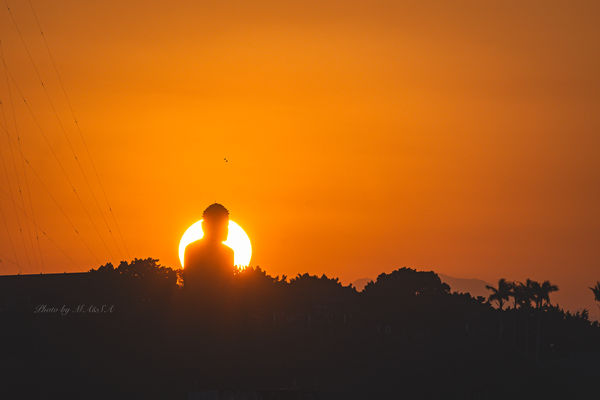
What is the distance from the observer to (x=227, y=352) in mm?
92875

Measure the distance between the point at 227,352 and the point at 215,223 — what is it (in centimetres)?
1131

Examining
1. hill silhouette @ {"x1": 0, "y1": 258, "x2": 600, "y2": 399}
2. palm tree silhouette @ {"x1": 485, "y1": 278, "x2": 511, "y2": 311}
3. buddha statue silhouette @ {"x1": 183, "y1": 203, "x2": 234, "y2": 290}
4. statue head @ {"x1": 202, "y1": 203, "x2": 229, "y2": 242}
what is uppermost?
palm tree silhouette @ {"x1": 485, "y1": 278, "x2": 511, "y2": 311}

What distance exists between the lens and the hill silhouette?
85.2m

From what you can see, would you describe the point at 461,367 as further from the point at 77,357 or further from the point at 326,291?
the point at 326,291

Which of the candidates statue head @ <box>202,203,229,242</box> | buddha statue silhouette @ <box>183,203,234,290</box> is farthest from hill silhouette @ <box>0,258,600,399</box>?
statue head @ <box>202,203,229,242</box>

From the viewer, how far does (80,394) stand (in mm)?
81562

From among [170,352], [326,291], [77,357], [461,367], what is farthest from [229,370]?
[326,291]

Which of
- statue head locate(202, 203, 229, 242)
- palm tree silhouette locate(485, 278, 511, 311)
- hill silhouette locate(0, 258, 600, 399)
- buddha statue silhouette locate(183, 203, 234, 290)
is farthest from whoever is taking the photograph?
palm tree silhouette locate(485, 278, 511, 311)

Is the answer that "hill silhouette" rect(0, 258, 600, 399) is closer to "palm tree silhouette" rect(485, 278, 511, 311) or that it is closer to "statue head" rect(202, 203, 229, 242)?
"statue head" rect(202, 203, 229, 242)

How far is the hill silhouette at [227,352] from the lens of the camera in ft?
279

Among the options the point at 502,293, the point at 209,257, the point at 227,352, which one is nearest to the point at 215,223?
the point at 209,257

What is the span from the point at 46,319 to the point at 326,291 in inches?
2966

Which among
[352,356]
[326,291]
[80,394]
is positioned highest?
[326,291]

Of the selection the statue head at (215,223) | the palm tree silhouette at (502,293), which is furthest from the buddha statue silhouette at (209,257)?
the palm tree silhouette at (502,293)
